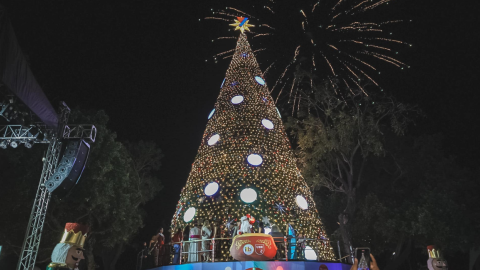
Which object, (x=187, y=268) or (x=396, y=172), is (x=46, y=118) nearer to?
(x=187, y=268)

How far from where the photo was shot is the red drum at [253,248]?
315 inches

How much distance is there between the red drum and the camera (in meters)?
8.00

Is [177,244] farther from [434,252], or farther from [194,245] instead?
[434,252]

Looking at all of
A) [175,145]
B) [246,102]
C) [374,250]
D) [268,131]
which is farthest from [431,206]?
[175,145]

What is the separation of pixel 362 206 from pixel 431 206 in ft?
9.15

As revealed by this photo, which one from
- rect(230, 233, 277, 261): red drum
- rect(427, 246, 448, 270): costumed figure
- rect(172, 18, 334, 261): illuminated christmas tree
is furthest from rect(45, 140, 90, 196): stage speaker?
rect(427, 246, 448, 270): costumed figure

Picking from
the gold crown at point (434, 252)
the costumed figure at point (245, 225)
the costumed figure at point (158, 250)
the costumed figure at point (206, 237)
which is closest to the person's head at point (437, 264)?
the gold crown at point (434, 252)

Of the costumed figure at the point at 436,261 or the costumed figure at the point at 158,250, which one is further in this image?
the costumed figure at the point at 158,250

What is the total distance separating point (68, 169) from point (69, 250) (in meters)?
4.27

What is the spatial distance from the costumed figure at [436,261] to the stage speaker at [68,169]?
30.2 feet

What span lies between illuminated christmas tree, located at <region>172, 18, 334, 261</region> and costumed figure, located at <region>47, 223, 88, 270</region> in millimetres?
3985

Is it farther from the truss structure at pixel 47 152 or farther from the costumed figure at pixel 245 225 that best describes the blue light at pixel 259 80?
the truss structure at pixel 47 152

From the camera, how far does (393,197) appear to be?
17.3 m

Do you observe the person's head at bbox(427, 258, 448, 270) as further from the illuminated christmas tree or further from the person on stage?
the person on stage
